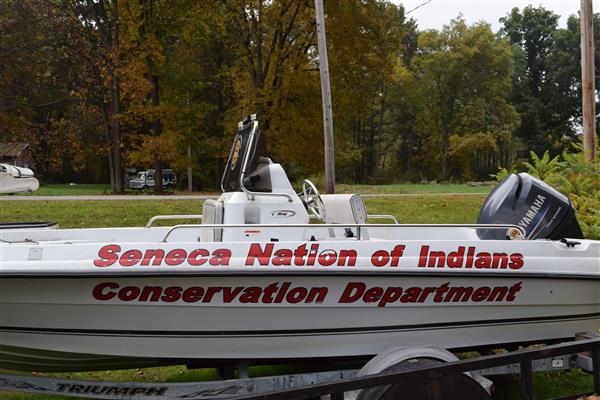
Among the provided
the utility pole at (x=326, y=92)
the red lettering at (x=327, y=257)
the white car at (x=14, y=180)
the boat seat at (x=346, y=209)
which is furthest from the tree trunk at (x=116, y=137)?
the red lettering at (x=327, y=257)

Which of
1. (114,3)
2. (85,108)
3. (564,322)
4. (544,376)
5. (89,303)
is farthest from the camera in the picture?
(85,108)

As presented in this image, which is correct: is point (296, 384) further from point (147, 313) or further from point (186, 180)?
point (186, 180)

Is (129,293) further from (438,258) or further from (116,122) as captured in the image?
(116,122)

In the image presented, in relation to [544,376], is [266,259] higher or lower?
higher

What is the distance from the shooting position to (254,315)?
314 cm

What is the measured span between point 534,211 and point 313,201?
5.26ft

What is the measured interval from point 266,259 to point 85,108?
18700 millimetres

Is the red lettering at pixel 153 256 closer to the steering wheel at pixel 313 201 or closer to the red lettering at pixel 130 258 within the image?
the red lettering at pixel 130 258

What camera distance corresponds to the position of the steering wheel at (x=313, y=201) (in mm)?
4414

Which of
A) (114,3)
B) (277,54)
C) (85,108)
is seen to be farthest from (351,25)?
(85,108)

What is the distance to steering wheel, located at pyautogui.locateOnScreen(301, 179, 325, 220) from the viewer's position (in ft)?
14.5

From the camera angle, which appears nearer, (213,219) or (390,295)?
(390,295)

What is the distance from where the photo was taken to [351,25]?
17000 millimetres

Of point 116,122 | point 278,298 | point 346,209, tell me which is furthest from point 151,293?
point 116,122
